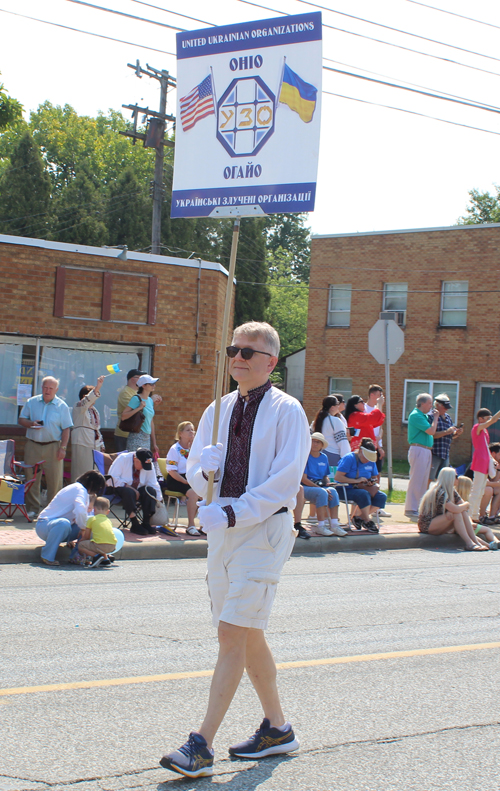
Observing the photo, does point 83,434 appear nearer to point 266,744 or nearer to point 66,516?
point 66,516

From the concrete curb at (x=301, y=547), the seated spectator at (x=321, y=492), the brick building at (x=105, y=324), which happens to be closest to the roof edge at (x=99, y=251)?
the brick building at (x=105, y=324)

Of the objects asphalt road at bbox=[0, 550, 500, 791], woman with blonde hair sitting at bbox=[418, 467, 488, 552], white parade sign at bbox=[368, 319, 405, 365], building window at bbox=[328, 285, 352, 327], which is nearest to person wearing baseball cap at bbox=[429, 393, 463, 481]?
white parade sign at bbox=[368, 319, 405, 365]

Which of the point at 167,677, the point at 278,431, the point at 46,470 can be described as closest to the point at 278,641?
the point at 167,677

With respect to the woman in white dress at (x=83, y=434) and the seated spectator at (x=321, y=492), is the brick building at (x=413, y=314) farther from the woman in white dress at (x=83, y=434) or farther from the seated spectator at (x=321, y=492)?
the woman in white dress at (x=83, y=434)

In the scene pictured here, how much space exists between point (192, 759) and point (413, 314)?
1084 inches

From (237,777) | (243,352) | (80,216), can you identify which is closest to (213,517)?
(243,352)

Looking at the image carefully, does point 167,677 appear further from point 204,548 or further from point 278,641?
point 204,548

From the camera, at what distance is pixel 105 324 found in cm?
1431

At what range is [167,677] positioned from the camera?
201 inches

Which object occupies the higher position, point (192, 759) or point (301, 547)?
point (192, 759)

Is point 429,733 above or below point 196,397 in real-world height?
below

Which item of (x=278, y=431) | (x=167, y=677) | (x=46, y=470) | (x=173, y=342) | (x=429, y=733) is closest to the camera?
(x=278, y=431)

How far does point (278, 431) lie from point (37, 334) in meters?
10.6

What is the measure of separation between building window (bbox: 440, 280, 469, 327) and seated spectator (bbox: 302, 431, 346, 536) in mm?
18651
